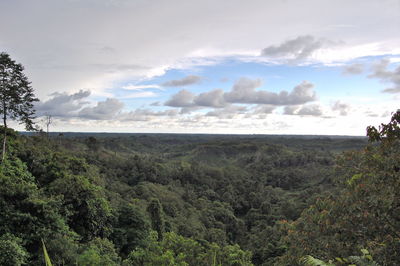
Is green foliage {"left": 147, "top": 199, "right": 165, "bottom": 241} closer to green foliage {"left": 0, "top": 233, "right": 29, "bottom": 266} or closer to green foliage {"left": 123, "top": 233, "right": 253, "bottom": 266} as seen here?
green foliage {"left": 123, "top": 233, "right": 253, "bottom": 266}

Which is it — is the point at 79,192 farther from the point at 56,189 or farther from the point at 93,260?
the point at 93,260

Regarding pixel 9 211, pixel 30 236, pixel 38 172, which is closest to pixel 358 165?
pixel 30 236

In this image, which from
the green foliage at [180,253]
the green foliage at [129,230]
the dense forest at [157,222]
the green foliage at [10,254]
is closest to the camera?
the dense forest at [157,222]

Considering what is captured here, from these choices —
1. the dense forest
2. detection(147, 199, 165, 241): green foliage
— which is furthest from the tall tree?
detection(147, 199, 165, 241): green foliage

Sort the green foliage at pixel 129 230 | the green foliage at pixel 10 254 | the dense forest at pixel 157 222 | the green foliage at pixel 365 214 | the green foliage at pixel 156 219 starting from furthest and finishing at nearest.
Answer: the green foliage at pixel 156 219, the green foliage at pixel 129 230, the green foliage at pixel 10 254, the dense forest at pixel 157 222, the green foliage at pixel 365 214

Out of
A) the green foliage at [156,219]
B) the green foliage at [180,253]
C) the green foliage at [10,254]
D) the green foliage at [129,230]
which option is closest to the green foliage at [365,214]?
the green foliage at [180,253]

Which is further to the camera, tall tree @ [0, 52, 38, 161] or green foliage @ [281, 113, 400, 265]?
tall tree @ [0, 52, 38, 161]

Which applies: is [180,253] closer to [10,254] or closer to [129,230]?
[10,254]

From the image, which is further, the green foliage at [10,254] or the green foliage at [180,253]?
the green foliage at [180,253]

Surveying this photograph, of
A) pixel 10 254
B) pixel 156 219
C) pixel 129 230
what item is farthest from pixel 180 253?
pixel 156 219

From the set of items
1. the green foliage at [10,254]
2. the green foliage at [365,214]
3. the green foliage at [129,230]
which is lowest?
the green foliage at [129,230]

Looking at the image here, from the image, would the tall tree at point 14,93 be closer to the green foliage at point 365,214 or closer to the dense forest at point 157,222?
the dense forest at point 157,222
